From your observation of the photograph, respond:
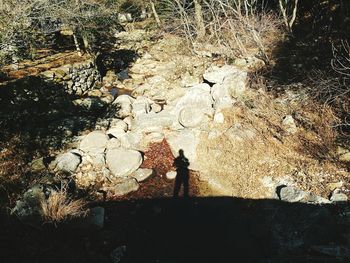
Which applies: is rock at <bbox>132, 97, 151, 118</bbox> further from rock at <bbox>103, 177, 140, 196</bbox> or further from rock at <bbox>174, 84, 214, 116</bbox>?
rock at <bbox>103, 177, 140, 196</bbox>

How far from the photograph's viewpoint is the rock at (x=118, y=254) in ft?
22.2

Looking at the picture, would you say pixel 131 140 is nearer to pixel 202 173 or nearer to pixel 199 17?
pixel 202 173

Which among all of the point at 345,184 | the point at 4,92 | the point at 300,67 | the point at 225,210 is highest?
the point at 4,92

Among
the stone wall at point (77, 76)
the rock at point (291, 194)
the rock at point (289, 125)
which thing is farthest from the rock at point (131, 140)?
the rock at point (291, 194)

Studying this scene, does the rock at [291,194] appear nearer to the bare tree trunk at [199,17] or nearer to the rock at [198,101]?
the rock at [198,101]

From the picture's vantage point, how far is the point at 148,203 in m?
8.46

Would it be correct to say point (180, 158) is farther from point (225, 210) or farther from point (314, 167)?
point (314, 167)

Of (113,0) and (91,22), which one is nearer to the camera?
(91,22)

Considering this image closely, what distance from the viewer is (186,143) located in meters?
10.3

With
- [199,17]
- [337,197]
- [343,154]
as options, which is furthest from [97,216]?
[199,17]

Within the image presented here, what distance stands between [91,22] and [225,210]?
11.8m

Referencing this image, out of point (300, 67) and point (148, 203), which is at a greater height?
point (300, 67)

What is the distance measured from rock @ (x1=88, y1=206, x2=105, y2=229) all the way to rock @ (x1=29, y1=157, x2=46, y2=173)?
2.34 m

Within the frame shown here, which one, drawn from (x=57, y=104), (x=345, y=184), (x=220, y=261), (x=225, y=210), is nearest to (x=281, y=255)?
(x=220, y=261)
